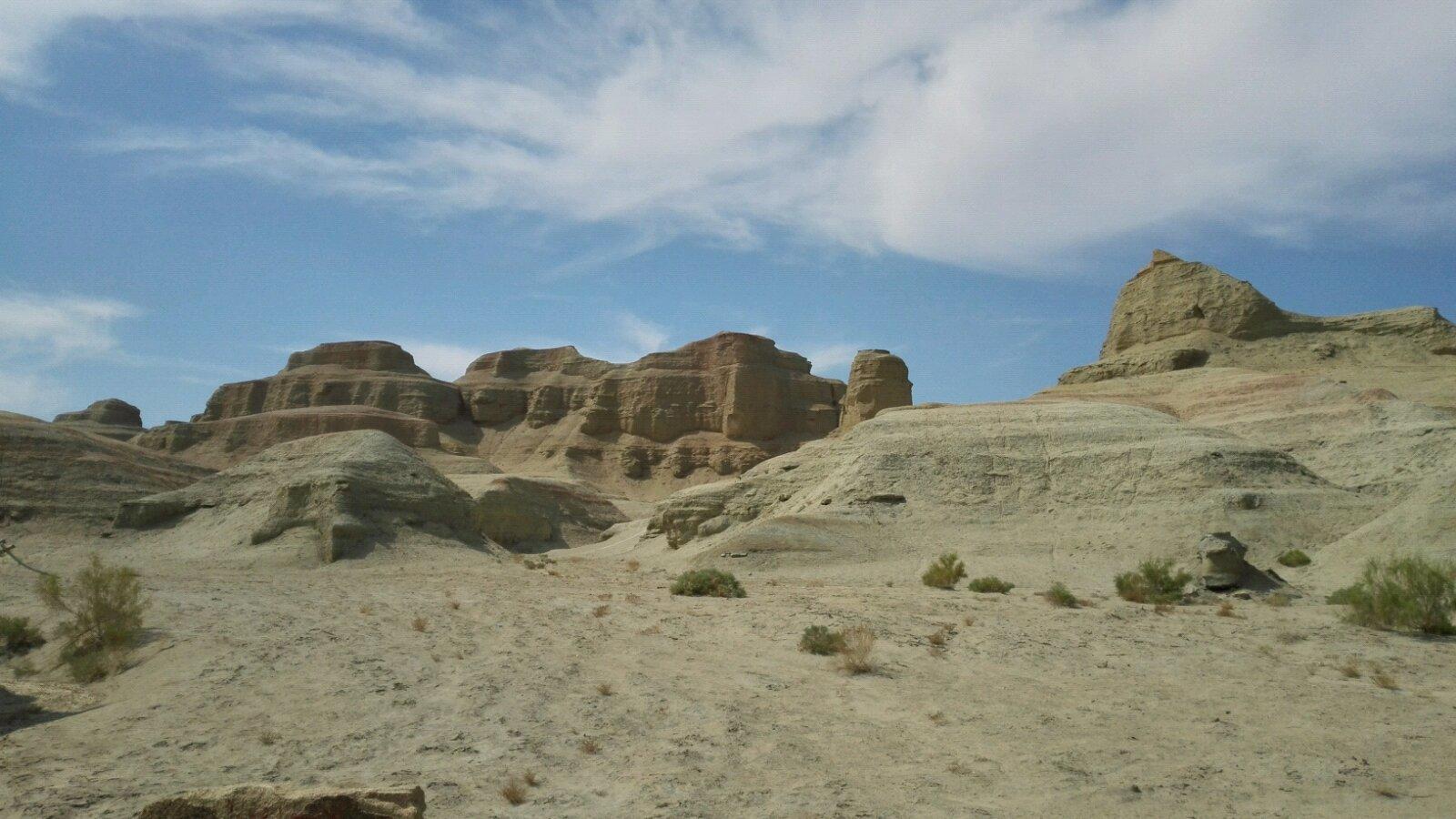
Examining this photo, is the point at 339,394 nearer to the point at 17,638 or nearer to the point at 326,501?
the point at 326,501

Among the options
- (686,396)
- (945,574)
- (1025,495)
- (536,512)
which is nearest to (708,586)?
(945,574)

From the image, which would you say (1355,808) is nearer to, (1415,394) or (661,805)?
(661,805)

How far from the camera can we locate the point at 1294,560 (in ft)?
66.0

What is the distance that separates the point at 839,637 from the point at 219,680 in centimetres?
673

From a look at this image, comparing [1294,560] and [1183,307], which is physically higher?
[1183,307]

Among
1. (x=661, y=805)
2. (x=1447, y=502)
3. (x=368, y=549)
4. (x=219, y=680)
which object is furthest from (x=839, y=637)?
(x=368, y=549)

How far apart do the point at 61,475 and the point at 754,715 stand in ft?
103

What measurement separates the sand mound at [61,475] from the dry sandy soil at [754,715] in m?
17.8

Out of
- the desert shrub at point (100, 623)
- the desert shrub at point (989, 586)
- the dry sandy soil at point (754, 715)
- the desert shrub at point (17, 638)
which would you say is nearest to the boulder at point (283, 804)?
the dry sandy soil at point (754, 715)

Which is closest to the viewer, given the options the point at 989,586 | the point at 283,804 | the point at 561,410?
the point at 283,804

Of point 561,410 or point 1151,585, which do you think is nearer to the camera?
point 1151,585

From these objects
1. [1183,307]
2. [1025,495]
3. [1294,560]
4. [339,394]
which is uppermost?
[339,394]

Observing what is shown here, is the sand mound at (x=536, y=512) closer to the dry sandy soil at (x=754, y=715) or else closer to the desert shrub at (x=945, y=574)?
the desert shrub at (x=945, y=574)

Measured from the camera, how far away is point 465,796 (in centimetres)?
695
